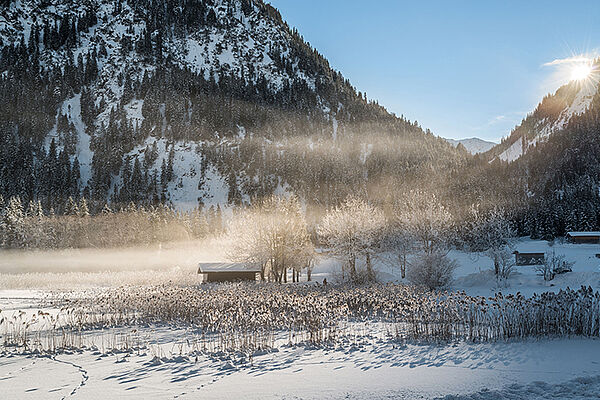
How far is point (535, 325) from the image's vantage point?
11844mm

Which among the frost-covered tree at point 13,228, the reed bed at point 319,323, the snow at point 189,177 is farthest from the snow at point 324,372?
the snow at point 189,177

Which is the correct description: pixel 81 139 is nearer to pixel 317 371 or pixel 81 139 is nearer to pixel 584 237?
pixel 584 237

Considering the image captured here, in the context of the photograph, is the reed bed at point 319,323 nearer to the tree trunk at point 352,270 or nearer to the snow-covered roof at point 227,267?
the tree trunk at point 352,270

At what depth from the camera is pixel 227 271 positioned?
140 feet


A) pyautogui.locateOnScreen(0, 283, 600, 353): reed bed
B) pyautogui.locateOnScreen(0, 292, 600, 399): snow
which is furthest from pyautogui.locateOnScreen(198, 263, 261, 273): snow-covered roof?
pyautogui.locateOnScreen(0, 292, 600, 399): snow

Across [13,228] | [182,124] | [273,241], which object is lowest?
[273,241]

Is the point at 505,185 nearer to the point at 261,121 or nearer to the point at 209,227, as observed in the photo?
the point at 261,121

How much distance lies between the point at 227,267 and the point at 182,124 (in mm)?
118907

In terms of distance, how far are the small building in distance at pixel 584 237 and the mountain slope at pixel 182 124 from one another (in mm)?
62842

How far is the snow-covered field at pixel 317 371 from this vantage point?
721cm

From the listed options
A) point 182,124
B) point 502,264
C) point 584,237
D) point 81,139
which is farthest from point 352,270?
point 81,139

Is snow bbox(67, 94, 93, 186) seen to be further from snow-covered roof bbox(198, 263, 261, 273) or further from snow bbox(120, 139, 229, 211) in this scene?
snow-covered roof bbox(198, 263, 261, 273)

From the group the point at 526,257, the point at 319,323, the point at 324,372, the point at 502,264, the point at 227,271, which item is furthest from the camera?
the point at 526,257

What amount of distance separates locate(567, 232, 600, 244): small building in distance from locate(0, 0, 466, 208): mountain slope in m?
62.8
